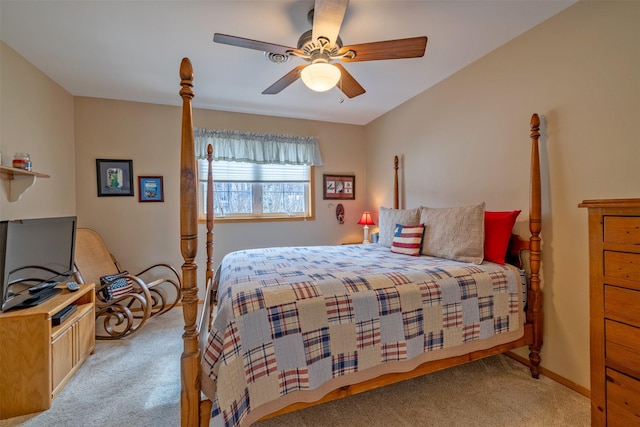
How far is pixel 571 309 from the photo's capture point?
1.85 metres

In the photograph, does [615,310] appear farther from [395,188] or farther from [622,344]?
[395,188]

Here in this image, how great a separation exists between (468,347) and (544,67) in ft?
6.68

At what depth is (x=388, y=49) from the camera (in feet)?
5.65

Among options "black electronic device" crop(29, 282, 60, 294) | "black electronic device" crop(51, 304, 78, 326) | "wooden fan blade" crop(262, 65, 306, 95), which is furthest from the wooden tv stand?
"wooden fan blade" crop(262, 65, 306, 95)

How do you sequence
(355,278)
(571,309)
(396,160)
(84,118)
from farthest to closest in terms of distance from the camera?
(396,160) < (84,118) < (571,309) < (355,278)

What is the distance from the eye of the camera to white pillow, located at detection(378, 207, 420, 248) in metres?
2.68

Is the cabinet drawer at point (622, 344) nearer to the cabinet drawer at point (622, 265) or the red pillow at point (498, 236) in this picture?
the cabinet drawer at point (622, 265)

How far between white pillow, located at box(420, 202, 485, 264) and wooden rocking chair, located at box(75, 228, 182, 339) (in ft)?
8.69

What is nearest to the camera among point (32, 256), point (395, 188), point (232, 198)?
point (32, 256)

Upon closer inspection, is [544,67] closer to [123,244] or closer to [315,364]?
[315,364]

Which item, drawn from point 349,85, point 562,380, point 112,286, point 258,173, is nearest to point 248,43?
point 349,85

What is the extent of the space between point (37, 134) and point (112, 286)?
1.55m

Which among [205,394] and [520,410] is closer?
[205,394]

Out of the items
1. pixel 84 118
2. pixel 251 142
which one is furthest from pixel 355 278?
pixel 84 118
